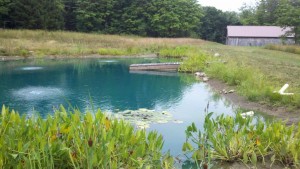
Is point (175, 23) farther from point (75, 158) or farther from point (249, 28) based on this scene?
point (75, 158)

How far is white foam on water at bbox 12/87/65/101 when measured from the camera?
10883 millimetres

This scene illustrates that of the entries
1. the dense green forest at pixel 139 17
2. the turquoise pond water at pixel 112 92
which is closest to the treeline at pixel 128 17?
the dense green forest at pixel 139 17

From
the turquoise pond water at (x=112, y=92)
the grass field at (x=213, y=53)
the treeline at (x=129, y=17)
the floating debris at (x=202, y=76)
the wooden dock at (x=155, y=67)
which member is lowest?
the turquoise pond water at (x=112, y=92)

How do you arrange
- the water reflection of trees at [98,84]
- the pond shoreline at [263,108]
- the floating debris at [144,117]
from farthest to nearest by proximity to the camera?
1. the water reflection of trees at [98,84]
2. the pond shoreline at [263,108]
3. the floating debris at [144,117]

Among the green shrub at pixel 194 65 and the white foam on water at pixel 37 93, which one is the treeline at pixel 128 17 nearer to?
the green shrub at pixel 194 65

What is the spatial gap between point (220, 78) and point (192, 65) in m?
4.20

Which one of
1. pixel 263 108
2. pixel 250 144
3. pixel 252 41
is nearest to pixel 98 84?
pixel 263 108

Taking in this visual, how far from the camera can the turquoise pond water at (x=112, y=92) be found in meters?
8.93

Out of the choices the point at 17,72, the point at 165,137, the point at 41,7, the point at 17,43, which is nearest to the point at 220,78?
the point at 165,137

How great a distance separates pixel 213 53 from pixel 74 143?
2171cm

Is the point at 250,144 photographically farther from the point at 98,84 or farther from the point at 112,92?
the point at 98,84

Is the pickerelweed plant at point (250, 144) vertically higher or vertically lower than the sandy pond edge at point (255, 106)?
higher

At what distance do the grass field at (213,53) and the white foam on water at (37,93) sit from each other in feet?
→ 21.7

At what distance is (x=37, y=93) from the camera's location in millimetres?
11648
